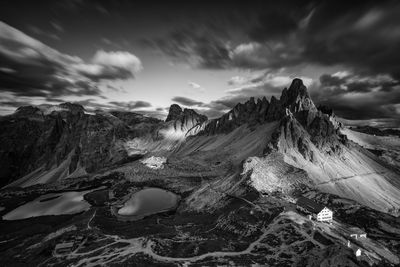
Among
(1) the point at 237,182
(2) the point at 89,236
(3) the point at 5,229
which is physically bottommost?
(3) the point at 5,229

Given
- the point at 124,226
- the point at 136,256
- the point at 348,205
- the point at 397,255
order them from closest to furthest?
the point at 397,255
the point at 136,256
the point at 348,205
the point at 124,226

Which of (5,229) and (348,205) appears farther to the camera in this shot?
(5,229)

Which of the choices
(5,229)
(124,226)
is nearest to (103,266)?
(124,226)

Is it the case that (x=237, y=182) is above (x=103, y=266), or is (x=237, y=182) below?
above

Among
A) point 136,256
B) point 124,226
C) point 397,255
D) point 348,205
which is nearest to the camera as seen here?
point 397,255

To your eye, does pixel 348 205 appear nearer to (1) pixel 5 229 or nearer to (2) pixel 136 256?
(2) pixel 136 256

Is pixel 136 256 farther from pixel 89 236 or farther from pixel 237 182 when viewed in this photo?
pixel 237 182

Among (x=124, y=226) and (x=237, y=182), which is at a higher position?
(x=237, y=182)

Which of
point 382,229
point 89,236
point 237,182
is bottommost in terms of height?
point 89,236

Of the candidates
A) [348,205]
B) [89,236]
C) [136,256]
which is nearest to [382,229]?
[348,205]
